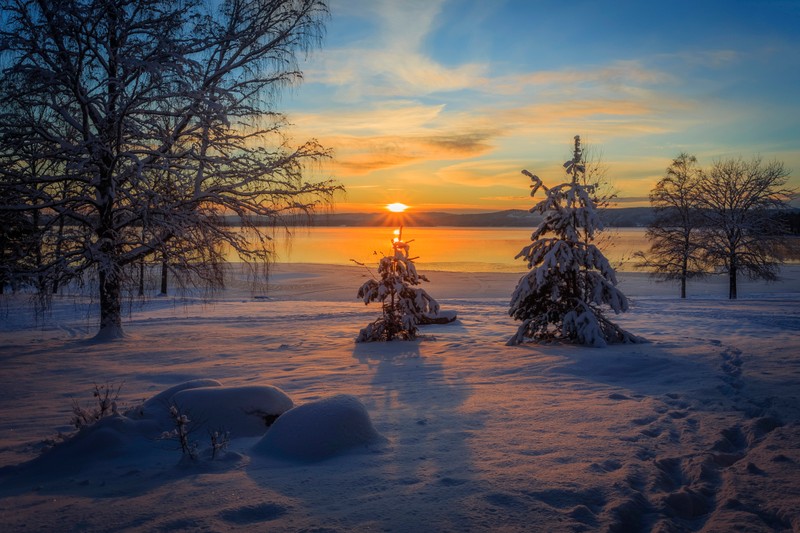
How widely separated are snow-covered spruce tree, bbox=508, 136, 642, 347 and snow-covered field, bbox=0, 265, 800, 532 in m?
0.65

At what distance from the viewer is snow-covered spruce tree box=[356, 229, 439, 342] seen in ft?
40.1

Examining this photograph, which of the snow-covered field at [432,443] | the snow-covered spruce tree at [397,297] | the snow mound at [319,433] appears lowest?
the snow-covered field at [432,443]

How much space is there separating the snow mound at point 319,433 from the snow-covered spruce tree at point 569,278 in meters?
6.36

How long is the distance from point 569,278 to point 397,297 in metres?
3.89

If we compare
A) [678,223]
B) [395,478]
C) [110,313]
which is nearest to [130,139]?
[110,313]

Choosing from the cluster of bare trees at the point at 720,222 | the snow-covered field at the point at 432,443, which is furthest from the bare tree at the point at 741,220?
the snow-covered field at the point at 432,443

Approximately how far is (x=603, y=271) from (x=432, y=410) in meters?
6.01

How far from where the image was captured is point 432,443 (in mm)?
5043

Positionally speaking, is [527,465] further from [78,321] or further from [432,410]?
[78,321]

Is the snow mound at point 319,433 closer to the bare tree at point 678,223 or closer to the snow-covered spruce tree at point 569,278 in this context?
the snow-covered spruce tree at point 569,278

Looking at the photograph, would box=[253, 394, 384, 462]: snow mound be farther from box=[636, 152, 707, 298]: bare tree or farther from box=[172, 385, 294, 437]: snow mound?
box=[636, 152, 707, 298]: bare tree

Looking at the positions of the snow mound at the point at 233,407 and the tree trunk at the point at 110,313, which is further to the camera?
the tree trunk at the point at 110,313

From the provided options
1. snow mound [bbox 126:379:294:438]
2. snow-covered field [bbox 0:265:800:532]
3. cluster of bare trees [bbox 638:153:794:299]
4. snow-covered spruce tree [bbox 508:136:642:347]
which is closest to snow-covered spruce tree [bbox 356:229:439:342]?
snow-covered field [bbox 0:265:800:532]

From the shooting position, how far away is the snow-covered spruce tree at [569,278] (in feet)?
35.1
